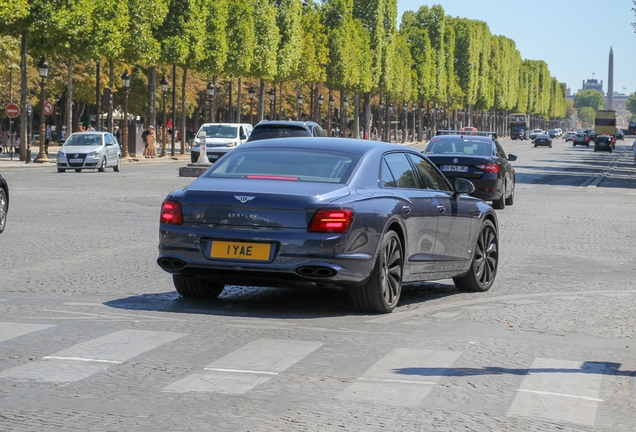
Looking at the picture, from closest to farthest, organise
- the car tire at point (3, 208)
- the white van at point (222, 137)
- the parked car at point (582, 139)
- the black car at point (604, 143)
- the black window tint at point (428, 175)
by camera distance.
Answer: the black window tint at point (428, 175) < the car tire at point (3, 208) < the white van at point (222, 137) < the black car at point (604, 143) < the parked car at point (582, 139)

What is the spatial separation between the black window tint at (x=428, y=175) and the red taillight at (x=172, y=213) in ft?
8.08

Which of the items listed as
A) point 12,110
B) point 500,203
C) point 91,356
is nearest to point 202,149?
point 12,110

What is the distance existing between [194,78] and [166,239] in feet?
306

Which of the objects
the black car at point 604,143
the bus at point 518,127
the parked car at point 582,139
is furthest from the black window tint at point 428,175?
the bus at point 518,127

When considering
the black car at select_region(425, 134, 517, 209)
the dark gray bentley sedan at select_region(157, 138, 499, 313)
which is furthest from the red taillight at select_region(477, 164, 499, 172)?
the dark gray bentley sedan at select_region(157, 138, 499, 313)

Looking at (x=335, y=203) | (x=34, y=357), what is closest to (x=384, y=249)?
(x=335, y=203)

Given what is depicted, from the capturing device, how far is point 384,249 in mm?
9992

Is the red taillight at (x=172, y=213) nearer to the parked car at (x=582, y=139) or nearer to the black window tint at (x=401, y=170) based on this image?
the black window tint at (x=401, y=170)

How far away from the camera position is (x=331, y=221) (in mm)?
9617

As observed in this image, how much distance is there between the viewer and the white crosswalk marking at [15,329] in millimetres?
8531

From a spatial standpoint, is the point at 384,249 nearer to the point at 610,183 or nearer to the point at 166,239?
the point at 166,239

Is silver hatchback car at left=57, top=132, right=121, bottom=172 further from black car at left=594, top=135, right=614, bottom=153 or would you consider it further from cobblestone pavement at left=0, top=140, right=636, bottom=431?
black car at left=594, top=135, right=614, bottom=153

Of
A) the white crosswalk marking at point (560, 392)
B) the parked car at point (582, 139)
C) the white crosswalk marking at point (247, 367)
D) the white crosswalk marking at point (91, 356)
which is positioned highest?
the parked car at point (582, 139)

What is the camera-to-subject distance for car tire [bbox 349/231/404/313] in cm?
995
